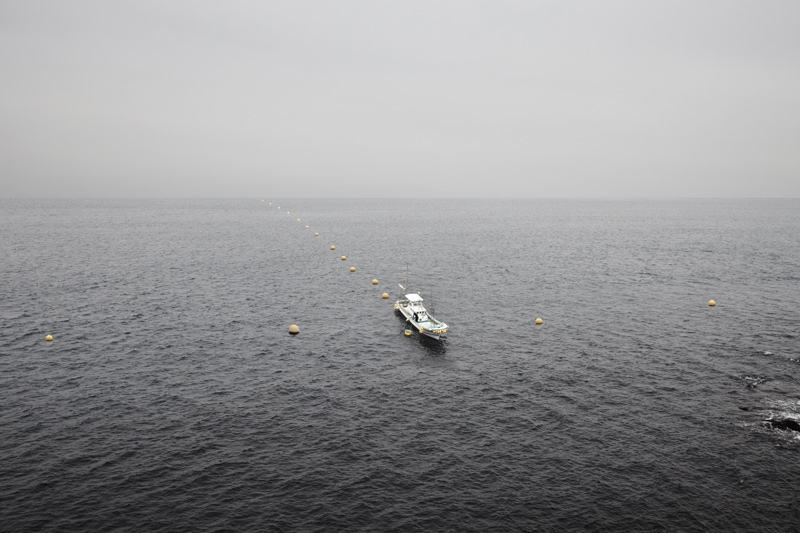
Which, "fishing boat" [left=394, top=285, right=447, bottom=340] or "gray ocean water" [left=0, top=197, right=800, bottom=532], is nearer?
"gray ocean water" [left=0, top=197, right=800, bottom=532]

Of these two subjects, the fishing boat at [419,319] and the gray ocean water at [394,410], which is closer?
the gray ocean water at [394,410]

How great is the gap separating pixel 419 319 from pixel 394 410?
2824 centimetres

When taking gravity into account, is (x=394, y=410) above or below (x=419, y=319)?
below

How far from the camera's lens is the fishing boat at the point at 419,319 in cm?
8025

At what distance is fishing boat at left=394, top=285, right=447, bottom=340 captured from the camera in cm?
8025

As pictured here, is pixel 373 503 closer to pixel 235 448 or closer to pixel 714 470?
pixel 235 448

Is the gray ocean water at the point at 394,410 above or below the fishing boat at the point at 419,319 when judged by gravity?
below

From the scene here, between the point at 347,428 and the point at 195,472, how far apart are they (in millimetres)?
15341

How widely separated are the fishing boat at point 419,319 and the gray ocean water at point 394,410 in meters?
2.75

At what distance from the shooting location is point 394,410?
5747cm

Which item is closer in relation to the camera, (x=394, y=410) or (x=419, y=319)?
(x=394, y=410)

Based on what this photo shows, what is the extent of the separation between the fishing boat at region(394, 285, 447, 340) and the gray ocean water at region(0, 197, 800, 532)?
2755mm

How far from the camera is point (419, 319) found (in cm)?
8438

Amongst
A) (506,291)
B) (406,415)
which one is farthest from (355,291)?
(406,415)
